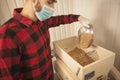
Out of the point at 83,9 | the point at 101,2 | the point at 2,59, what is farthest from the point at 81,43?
the point at 2,59

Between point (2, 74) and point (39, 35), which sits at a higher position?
point (39, 35)

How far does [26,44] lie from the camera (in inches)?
31.5

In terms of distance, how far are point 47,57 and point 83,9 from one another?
0.86 meters

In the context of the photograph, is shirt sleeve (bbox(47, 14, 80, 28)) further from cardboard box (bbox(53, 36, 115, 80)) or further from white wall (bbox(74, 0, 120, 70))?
white wall (bbox(74, 0, 120, 70))

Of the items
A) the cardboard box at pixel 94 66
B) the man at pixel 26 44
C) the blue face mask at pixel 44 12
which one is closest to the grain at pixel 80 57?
the cardboard box at pixel 94 66

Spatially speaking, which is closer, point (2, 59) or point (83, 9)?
point (2, 59)

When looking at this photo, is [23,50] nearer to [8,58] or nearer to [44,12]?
[8,58]

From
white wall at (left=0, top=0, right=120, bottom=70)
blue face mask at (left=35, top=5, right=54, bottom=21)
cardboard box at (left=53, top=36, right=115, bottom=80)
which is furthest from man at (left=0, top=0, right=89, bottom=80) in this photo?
white wall at (left=0, top=0, right=120, bottom=70)

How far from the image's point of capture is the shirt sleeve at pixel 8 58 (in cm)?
70

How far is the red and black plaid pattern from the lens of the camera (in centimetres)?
72

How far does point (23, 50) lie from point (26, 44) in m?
0.04

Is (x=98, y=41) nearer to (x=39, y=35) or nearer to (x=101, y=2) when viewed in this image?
(x=101, y=2)

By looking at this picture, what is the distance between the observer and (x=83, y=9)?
5.15 ft

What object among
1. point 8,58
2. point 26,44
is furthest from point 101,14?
point 8,58
